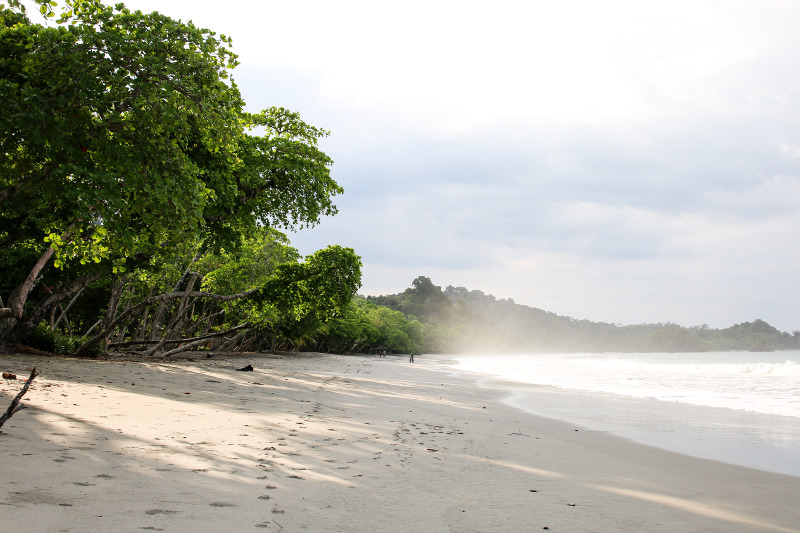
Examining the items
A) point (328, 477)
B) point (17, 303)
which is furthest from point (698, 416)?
point (17, 303)

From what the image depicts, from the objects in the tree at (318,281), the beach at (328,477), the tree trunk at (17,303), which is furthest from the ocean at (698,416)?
the tree trunk at (17,303)

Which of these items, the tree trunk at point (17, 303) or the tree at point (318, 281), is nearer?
the tree trunk at point (17, 303)

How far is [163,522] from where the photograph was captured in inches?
128

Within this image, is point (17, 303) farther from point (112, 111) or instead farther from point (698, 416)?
point (698, 416)

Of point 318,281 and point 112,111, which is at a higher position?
point 112,111

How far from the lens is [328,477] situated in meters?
4.83

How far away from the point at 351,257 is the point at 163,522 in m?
18.3

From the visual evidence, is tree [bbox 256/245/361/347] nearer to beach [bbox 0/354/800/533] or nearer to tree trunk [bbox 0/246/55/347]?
tree trunk [bbox 0/246/55/347]

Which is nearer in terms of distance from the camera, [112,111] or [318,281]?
[112,111]

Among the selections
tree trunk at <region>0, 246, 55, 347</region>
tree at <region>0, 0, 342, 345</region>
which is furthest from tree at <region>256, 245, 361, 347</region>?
tree at <region>0, 0, 342, 345</region>

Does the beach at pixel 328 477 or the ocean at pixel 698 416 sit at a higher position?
the beach at pixel 328 477

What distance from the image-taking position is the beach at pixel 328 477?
11.8ft

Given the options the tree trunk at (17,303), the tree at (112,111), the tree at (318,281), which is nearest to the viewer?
the tree at (112,111)

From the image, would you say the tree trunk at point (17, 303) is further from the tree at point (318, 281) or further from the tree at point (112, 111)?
the tree at point (318, 281)
